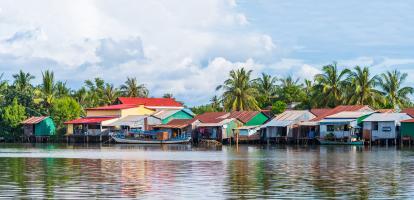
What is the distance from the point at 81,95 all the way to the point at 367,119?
45382 millimetres

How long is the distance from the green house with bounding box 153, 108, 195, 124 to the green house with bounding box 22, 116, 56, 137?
1433 centimetres

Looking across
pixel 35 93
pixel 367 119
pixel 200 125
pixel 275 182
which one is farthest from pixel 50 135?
pixel 275 182

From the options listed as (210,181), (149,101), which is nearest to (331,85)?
(149,101)

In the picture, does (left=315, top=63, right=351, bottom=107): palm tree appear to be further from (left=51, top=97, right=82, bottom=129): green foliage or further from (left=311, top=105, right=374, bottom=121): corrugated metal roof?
(left=51, top=97, right=82, bottom=129): green foliage

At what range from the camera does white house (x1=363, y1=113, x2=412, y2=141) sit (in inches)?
2751

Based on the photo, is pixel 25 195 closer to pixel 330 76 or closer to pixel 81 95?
pixel 330 76

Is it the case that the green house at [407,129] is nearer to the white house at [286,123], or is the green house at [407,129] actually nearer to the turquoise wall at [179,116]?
the white house at [286,123]

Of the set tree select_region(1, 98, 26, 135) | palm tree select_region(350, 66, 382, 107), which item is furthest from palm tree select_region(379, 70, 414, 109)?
tree select_region(1, 98, 26, 135)

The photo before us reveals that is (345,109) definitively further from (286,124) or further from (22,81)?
(22,81)

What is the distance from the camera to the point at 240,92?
8800 cm

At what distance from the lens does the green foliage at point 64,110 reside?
92.6 meters

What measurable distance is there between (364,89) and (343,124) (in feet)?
23.6

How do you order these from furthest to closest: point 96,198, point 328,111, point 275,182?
point 328,111 < point 275,182 < point 96,198

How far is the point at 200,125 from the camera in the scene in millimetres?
84312
